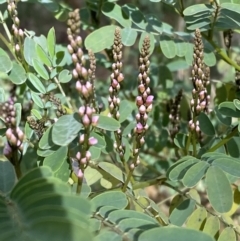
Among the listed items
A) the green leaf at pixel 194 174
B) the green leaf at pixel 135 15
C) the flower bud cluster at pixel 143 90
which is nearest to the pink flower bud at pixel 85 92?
the flower bud cluster at pixel 143 90

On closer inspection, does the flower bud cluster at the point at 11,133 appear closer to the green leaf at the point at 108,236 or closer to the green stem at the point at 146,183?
the green leaf at the point at 108,236

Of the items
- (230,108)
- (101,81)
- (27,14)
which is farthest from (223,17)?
(27,14)

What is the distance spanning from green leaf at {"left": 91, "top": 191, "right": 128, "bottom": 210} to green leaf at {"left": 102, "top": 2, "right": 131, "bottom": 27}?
40 cm

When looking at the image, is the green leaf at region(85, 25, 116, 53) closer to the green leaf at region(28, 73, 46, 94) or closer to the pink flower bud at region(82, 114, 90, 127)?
the green leaf at region(28, 73, 46, 94)

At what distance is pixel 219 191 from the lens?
0.67 m

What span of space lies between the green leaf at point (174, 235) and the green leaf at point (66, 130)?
0.15 metres

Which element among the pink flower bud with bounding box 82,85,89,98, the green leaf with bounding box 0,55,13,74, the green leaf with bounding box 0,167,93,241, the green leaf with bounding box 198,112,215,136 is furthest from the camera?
the green leaf with bounding box 198,112,215,136

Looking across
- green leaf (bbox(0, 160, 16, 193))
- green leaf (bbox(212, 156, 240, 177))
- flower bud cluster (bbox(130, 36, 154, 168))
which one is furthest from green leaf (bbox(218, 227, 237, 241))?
green leaf (bbox(0, 160, 16, 193))

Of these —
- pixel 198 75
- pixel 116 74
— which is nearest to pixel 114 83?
pixel 116 74

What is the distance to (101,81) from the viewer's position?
152 cm

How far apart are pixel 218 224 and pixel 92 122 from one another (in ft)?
1.02

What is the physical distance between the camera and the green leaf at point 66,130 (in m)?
0.57

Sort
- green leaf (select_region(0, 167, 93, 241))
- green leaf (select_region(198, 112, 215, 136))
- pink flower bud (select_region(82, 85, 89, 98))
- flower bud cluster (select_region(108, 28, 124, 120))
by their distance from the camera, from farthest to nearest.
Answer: green leaf (select_region(198, 112, 215, 136))
flower bud cluster (select_region(108, 28, 124, 120))
pink flower bud (select_region(82, 85, 89, 98))
green leaf (select_region(0, 167, 93, 241))

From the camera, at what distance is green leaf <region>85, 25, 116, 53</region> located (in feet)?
2.98
